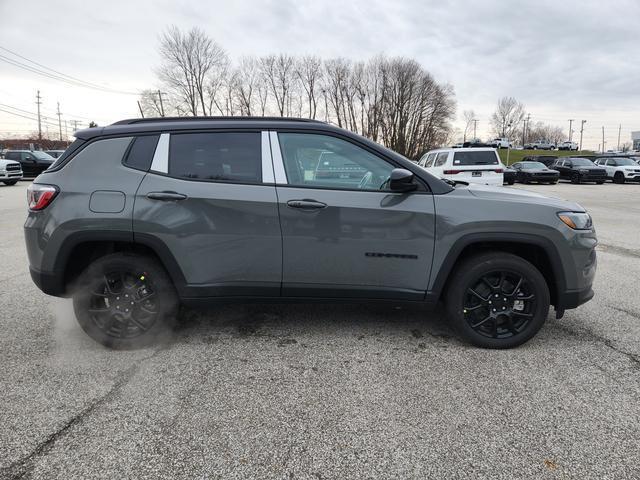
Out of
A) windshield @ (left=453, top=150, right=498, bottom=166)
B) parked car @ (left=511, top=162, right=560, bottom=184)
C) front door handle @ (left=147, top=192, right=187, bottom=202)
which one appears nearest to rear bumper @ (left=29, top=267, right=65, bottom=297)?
front door handle @ (left=147, top=192, right=187, bottom=202)

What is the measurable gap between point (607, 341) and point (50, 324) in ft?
16.1

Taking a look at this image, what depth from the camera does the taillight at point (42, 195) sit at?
10.6 feet

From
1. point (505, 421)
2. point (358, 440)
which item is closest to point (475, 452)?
point (505, 421)

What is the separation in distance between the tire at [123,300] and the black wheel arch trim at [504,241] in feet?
6.96

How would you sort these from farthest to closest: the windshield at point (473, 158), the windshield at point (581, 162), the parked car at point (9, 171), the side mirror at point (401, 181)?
the windshield at point (581, 162) → the parked car at point (9, 171) → the windshield at point (473, 158) → the side mirror at point (401, 181)

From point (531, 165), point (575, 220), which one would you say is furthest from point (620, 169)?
point (575, 220)

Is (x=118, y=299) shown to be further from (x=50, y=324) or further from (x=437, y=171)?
(x=437, y=171)

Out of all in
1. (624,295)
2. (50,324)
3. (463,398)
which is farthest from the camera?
(624,295)

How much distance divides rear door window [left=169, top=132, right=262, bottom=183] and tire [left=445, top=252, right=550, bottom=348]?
5.85 ft

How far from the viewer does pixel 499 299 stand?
→ 3354 millimetres

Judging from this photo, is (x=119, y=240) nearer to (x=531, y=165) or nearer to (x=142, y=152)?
(x=142, y=152)

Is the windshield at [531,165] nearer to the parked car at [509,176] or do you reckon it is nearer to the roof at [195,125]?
the parked car at [509,176]

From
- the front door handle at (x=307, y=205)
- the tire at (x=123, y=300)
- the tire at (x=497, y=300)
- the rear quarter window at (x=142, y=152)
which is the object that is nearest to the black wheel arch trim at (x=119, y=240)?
the tire at (x=123, y=300)

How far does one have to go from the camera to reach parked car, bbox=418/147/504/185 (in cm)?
1462
